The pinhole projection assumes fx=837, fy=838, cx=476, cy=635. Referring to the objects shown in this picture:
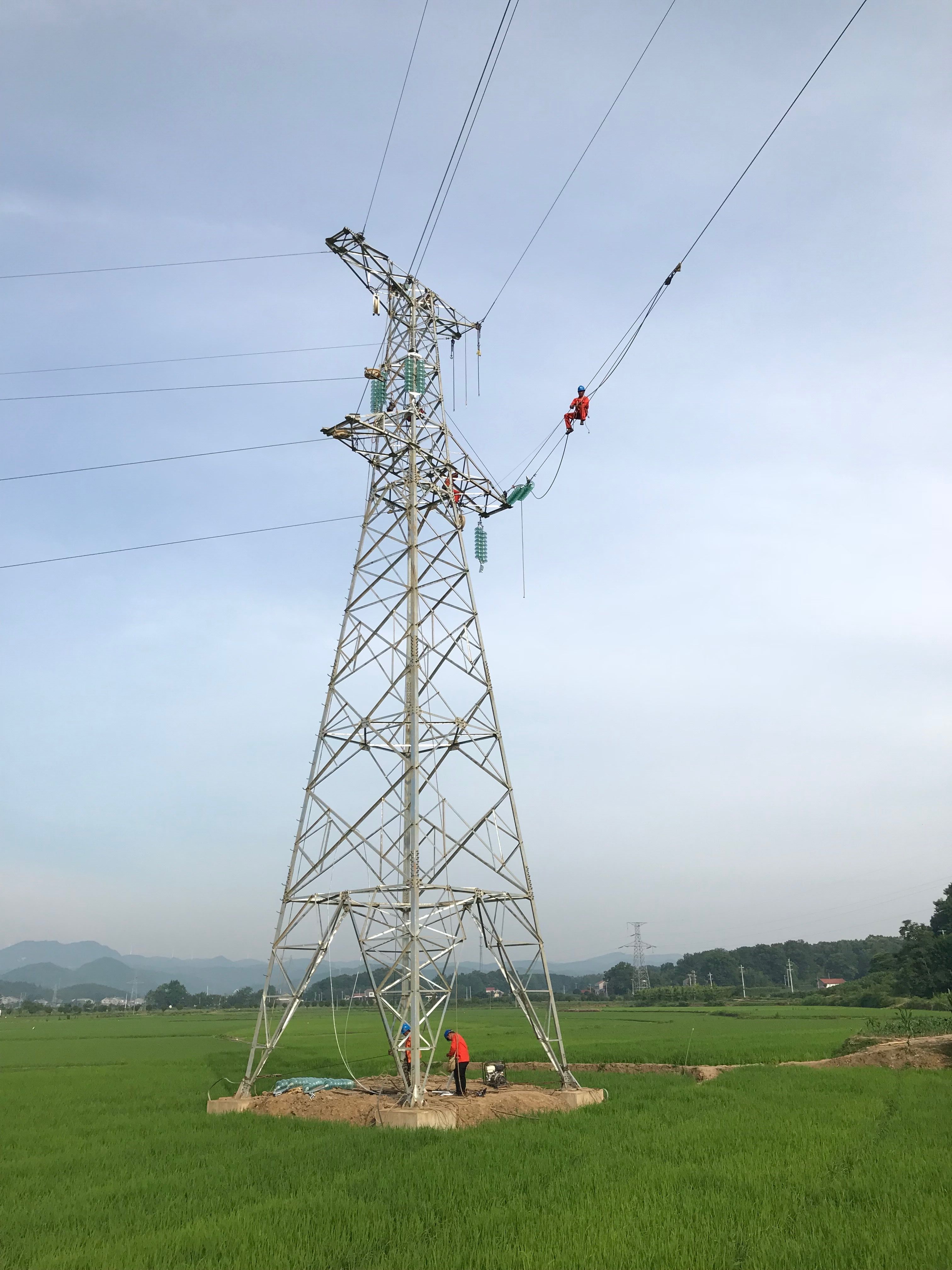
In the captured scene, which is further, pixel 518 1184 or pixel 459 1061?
pixel 459 1061

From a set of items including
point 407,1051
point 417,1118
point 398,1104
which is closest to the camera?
point 417,1118

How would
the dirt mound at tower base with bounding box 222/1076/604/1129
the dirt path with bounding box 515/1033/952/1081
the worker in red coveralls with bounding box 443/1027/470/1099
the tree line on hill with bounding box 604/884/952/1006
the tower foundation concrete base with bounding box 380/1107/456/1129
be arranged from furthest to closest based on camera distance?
the tree line on hill with bounding box 604/884/952/1006
the dirt path with bounding box 515/1033/952/1081
the worker in red coveralls with bounding box 443/1027/470/1099
the dirt mound at tower base with bounding box 222/1076/604/1129
the tower foundation concrete base with bounding box 380/1107/456/1129

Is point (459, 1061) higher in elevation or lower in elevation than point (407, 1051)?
lower

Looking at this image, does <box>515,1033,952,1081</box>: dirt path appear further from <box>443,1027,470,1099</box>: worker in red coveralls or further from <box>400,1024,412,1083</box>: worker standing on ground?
<box>400,1024,412,1083</box>: worker standing on ground

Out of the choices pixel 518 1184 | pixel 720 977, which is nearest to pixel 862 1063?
pixel 518 1184

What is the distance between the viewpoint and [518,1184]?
38.0ft

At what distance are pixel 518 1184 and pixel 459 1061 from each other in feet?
24.4

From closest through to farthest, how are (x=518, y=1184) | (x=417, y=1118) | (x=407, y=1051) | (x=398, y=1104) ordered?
(x=518, y=1184), (x=417, y=1118), (x=398, y=1104), (x=407, y=1051)

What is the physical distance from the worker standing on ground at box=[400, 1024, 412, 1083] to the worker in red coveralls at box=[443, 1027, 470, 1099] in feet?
3.20

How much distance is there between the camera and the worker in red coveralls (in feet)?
60.4

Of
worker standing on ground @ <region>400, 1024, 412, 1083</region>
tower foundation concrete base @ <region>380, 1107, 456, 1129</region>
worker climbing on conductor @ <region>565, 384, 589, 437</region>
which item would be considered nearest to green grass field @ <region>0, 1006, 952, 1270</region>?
tower foundation concrete base @ <region>380, 1107, 456, 1129</region>

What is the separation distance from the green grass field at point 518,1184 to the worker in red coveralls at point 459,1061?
8.68ft

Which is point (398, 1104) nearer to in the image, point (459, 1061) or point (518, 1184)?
point (459, 1061)

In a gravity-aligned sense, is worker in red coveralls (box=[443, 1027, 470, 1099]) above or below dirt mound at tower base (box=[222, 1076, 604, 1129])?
above
